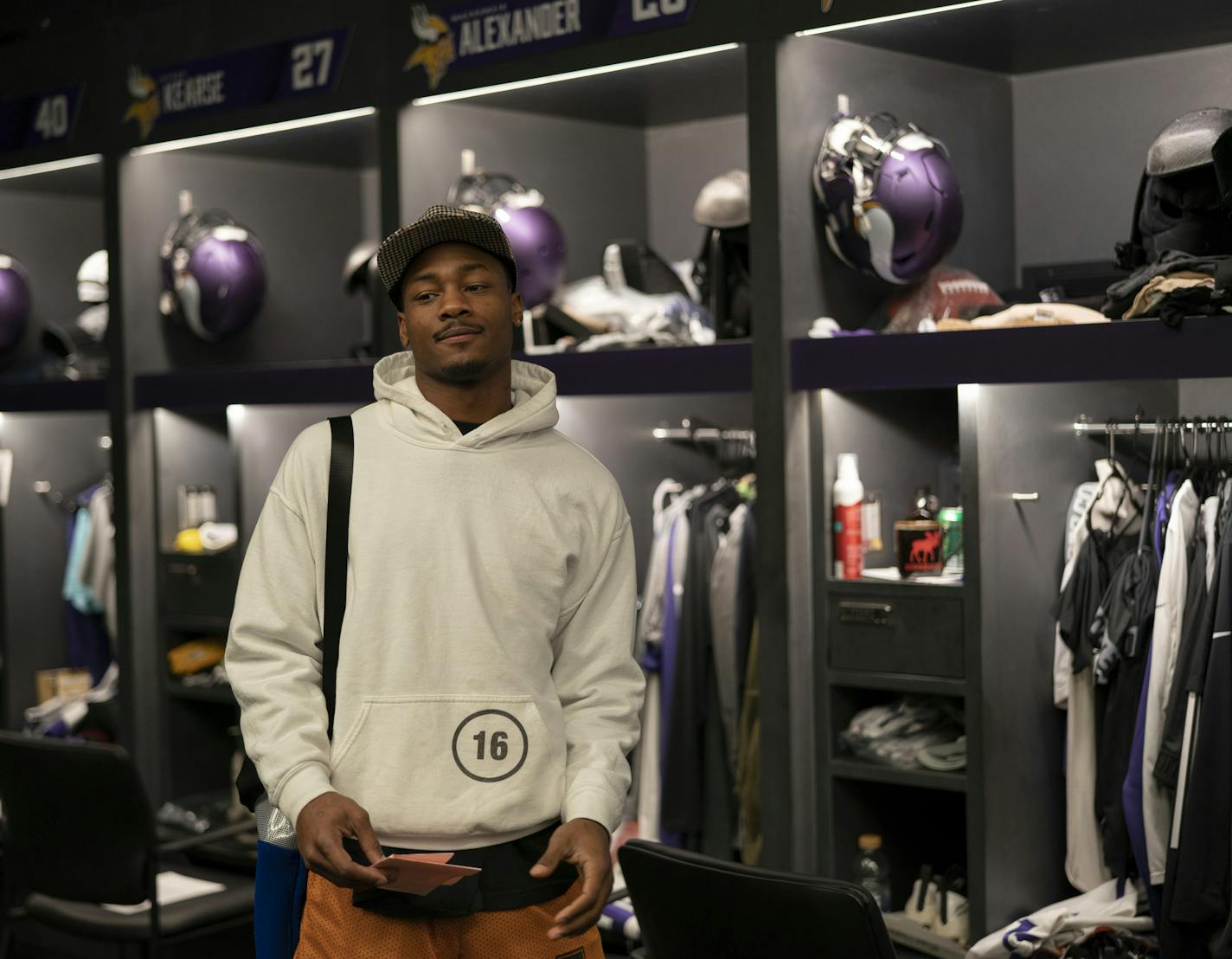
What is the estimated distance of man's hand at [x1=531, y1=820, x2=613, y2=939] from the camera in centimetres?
188

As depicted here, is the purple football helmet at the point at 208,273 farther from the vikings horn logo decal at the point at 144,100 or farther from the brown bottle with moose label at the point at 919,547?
the brown bottle with moose label at the point at 919,547

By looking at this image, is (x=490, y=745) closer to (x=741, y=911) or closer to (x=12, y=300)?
(x=741, y=911)

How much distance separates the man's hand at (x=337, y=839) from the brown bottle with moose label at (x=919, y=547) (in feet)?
6.94

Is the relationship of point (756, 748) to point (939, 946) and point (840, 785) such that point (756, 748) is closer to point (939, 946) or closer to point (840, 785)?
point (840, 785)

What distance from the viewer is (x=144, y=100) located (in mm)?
Answer: 5254

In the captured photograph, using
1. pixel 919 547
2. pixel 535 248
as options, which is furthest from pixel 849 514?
pixel 535 248

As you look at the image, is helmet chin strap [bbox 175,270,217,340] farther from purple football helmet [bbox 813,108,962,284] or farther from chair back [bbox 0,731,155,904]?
purple football helmet [bbox 813,108,962,284]

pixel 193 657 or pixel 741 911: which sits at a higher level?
pixel 193 657

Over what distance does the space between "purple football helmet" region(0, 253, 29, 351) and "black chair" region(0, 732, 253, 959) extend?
9.81ft

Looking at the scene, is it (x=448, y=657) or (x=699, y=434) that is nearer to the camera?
(x=448, y=657)

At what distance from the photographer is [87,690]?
6172mm

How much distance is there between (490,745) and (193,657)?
12.3ft

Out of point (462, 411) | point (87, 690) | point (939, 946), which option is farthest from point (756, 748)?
point (87, 690)

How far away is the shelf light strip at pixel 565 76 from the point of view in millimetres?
3879
